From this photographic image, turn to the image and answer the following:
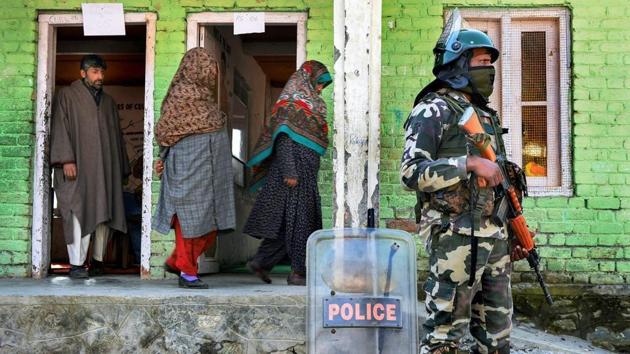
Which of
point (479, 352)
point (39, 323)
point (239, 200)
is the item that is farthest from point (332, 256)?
point (239, 200)

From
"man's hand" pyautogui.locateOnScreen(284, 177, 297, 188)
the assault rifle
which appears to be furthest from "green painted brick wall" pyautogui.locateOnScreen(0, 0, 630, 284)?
the assault rifle

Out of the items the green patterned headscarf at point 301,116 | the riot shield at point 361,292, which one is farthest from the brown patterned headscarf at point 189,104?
the riot shield at point 361,292

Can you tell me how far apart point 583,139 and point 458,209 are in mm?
3153

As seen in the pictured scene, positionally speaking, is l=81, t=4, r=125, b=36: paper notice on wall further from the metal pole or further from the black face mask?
the black face mask

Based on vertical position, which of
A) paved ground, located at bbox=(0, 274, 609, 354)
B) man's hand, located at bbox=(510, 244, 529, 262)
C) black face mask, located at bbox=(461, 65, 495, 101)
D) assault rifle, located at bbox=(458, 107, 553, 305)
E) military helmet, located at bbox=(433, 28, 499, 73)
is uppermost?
Result: military helmet, located at bbox=(433, 28, 499, 73)

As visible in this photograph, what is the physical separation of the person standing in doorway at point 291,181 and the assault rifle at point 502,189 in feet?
7.76

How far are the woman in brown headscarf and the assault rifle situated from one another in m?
2.48

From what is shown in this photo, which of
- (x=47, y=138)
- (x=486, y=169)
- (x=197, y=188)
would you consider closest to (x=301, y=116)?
(x=197, y=188)

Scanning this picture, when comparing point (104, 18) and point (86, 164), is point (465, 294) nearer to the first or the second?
A: point (86, 164)

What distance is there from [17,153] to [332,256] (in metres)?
4.08

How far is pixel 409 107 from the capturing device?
6250 mm

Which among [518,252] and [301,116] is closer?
[518,252]

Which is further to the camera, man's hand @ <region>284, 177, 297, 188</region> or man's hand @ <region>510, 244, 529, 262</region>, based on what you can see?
man's hand @ <region>284, 177, 297, 188</region>

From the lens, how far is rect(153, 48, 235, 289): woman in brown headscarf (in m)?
5.38
